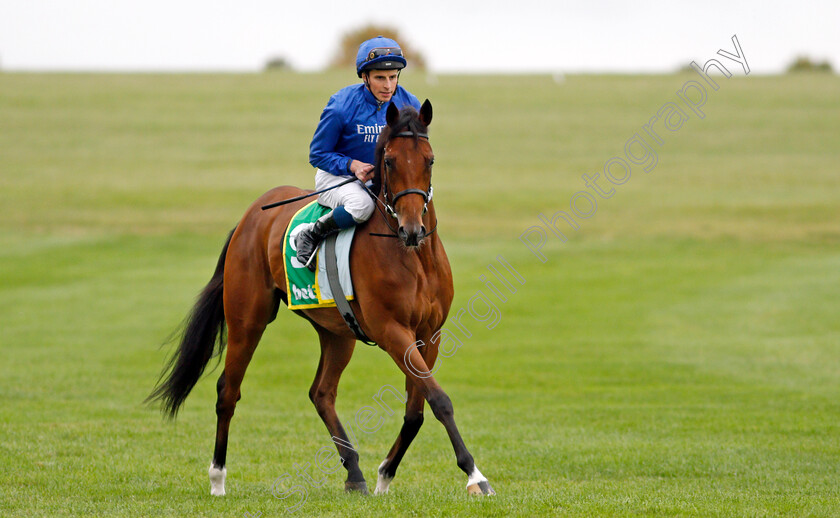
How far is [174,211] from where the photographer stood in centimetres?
3497

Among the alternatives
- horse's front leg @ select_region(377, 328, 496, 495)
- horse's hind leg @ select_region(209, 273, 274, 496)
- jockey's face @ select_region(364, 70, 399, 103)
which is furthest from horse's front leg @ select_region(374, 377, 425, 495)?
jockey's face @ select_region(364, 70, 399, 103)

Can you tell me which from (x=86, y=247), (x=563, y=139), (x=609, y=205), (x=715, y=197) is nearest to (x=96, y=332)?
(x=86, y=247)

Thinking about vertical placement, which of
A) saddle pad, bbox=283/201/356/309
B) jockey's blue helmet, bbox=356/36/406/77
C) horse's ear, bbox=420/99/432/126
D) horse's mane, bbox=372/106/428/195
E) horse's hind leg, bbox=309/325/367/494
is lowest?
horse's hind leg, bbox=309/325/367/494

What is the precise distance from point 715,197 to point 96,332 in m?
25.8

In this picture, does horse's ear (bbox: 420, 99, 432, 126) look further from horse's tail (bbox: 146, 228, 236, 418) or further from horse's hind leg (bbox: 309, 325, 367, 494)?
horse's tail (bbox: 146, 228, 236, 418)

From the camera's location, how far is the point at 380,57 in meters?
6.72

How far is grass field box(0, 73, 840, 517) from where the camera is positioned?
7.66m

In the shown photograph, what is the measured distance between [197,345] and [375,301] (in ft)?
7.98

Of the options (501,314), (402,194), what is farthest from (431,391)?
(501,314)

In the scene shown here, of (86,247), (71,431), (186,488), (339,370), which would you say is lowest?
(86,247)

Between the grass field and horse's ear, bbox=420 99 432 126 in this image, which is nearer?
horse's ear, bbox=420 99 432 126

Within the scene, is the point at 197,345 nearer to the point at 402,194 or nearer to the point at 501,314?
the point at 402,194

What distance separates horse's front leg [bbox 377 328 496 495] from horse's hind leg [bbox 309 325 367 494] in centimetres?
104

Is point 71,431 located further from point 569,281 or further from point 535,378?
point 569,281
